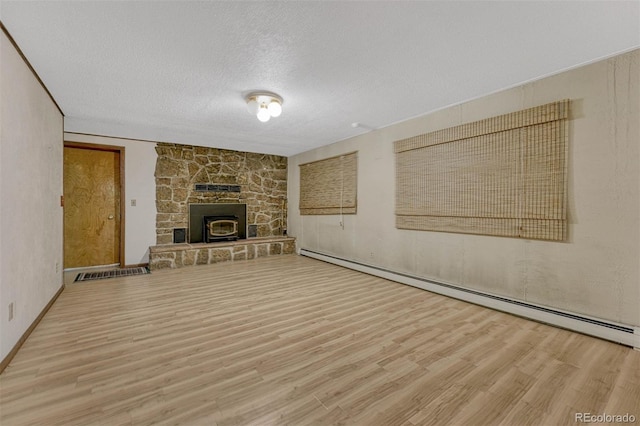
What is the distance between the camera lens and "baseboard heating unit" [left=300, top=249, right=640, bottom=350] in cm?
228

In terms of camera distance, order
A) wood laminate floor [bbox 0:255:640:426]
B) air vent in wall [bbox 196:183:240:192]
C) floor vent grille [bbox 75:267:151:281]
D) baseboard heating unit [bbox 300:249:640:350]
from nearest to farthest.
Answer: wood laminate floor [bbox 0:255:640:426], baseboard heating unit [bbox 300:249:640:350], floor vent grille [bbox 75:267:151:281], air vent in wall [bbox 196:183:240:192]

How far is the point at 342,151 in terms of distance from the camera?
5.36 meters

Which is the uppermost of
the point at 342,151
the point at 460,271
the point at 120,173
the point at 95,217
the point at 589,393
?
the point at 342,151

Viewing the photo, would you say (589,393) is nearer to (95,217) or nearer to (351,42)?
(351,42)

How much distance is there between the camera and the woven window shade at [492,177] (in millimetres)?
2674

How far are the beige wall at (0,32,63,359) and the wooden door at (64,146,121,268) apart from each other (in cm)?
181

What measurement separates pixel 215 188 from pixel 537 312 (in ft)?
19.0

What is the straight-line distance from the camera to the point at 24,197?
232 centimetres

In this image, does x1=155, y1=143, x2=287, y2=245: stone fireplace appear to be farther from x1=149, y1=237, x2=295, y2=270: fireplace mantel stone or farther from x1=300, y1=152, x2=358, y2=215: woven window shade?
x1=300, y1=152, x2=358, y2=215: woven window shade

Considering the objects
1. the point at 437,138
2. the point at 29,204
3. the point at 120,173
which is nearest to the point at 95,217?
the point at 120,173

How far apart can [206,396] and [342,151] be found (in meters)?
4.54

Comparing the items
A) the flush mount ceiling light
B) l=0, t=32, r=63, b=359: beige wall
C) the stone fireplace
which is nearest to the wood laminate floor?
l=0, t=32, r=63, b=359: beige wall

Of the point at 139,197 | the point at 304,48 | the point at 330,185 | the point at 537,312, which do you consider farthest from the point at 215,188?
the point at 537,312

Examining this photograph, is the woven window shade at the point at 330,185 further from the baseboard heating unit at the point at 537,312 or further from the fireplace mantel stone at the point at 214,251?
the baseboard heating unit at the point at 537,312
